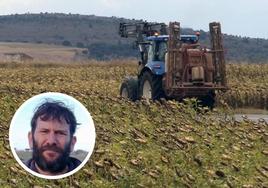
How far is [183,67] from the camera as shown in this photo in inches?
742

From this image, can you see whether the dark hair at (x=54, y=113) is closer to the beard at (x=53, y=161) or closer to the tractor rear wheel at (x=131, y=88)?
the beard at (x=53, y=161)

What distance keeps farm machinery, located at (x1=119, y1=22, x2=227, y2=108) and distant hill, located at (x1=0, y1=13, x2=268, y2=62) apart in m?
69.5

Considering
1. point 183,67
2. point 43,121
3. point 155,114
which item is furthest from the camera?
point 183,67

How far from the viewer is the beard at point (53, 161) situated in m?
3.52

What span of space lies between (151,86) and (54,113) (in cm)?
1597

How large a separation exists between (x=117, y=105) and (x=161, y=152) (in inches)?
224

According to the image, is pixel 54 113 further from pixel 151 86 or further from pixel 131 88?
pixel 131 88

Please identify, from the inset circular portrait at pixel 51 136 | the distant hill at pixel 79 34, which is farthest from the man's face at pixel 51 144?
the distant hill at pixel 79 34

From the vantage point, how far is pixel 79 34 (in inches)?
4488

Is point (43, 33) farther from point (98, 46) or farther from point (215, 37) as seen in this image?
point (215, 37)

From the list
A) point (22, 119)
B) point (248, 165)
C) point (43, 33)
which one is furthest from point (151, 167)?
point (43, 33)

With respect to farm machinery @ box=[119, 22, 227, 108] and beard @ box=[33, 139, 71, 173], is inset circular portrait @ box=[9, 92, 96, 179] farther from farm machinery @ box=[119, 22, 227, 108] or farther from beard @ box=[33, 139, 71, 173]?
farm machinery @ box=[119, 22, 227, 108]

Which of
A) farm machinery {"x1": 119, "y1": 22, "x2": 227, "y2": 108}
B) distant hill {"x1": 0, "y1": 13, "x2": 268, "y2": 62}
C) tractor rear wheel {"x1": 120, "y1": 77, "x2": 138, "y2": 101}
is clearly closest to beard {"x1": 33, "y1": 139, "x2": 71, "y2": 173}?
farm machinery {"x1": 119, "y1": 22, "x2": 227, "y2": 108}

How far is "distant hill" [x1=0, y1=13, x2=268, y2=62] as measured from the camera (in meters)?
95.1
